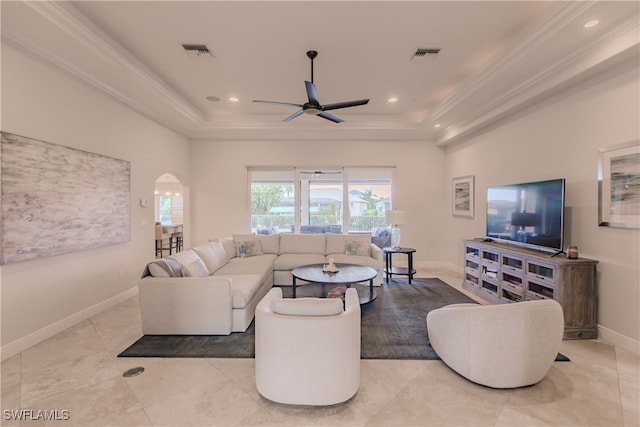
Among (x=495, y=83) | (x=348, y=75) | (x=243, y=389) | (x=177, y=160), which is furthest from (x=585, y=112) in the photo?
(x=177, y=160)

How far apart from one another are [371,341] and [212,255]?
2.59 m

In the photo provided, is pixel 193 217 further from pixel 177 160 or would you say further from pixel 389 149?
pixel 389 149

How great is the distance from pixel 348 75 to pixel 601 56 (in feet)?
8.84

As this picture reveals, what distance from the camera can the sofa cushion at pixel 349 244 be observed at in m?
5.41

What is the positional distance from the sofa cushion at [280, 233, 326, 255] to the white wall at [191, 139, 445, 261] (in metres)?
1.46

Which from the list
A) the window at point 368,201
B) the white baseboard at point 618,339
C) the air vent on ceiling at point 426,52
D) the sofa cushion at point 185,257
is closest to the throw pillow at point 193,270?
the sofa cushion at point 185,257

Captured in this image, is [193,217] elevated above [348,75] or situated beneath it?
situated beneath

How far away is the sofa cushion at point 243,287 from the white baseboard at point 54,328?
1739 mm

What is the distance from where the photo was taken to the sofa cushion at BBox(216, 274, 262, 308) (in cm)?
316

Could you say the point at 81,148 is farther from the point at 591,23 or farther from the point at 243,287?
the point at 591,23

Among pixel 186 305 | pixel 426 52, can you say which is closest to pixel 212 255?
pixel 186 305

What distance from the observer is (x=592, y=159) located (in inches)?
125

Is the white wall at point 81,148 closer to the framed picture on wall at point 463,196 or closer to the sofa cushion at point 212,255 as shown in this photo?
the sofa cushion at point 212,255

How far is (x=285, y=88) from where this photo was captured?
4.57 metres
